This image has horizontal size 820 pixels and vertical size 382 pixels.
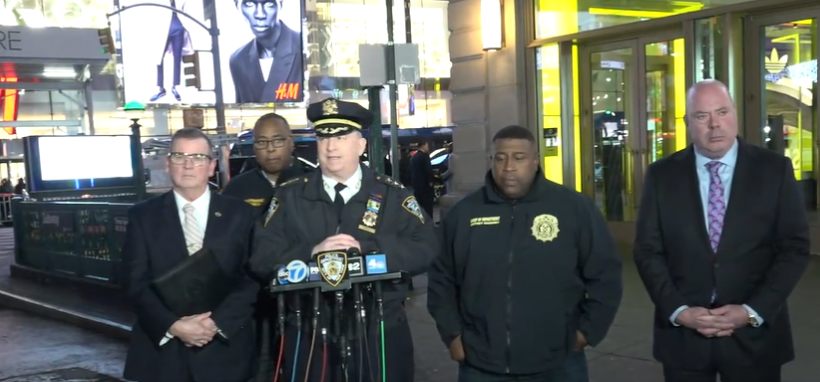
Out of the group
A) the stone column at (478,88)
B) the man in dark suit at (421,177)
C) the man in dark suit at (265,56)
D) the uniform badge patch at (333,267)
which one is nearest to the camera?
the uniform badge patch at (333,267)

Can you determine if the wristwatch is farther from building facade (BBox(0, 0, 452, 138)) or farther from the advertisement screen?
building facade (BBox(0, 0, 452, 138))

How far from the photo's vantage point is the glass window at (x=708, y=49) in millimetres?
10125

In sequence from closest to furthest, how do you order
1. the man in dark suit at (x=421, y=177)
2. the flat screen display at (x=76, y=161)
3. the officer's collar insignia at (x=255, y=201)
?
the officer's collar insignia at (x=255, y=201) < the flat screen display at (x=76, y=161) < the man in dark suit at (x=421, y=177)

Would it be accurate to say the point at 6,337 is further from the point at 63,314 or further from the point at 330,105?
the point at 330,105

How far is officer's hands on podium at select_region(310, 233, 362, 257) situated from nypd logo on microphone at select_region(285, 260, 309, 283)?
0.07 m

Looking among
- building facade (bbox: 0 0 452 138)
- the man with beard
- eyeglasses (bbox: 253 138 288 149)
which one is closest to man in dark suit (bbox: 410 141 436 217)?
the man with beard

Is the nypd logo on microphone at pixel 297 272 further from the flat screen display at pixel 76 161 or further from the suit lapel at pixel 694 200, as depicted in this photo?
the flat screen display at pixel 76 161

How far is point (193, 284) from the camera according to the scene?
376 cm

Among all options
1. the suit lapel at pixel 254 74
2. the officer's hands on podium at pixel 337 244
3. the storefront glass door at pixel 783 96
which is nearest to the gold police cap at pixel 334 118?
the officer's hands on podium at pixel 337 244

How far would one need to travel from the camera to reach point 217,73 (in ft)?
68.1

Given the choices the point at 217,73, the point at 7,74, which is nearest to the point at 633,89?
the point at 217,73

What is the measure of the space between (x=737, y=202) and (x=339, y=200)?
180 centimetres

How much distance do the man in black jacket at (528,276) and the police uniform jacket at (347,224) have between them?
1.05ft

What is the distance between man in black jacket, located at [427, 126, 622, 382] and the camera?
12.1ft
